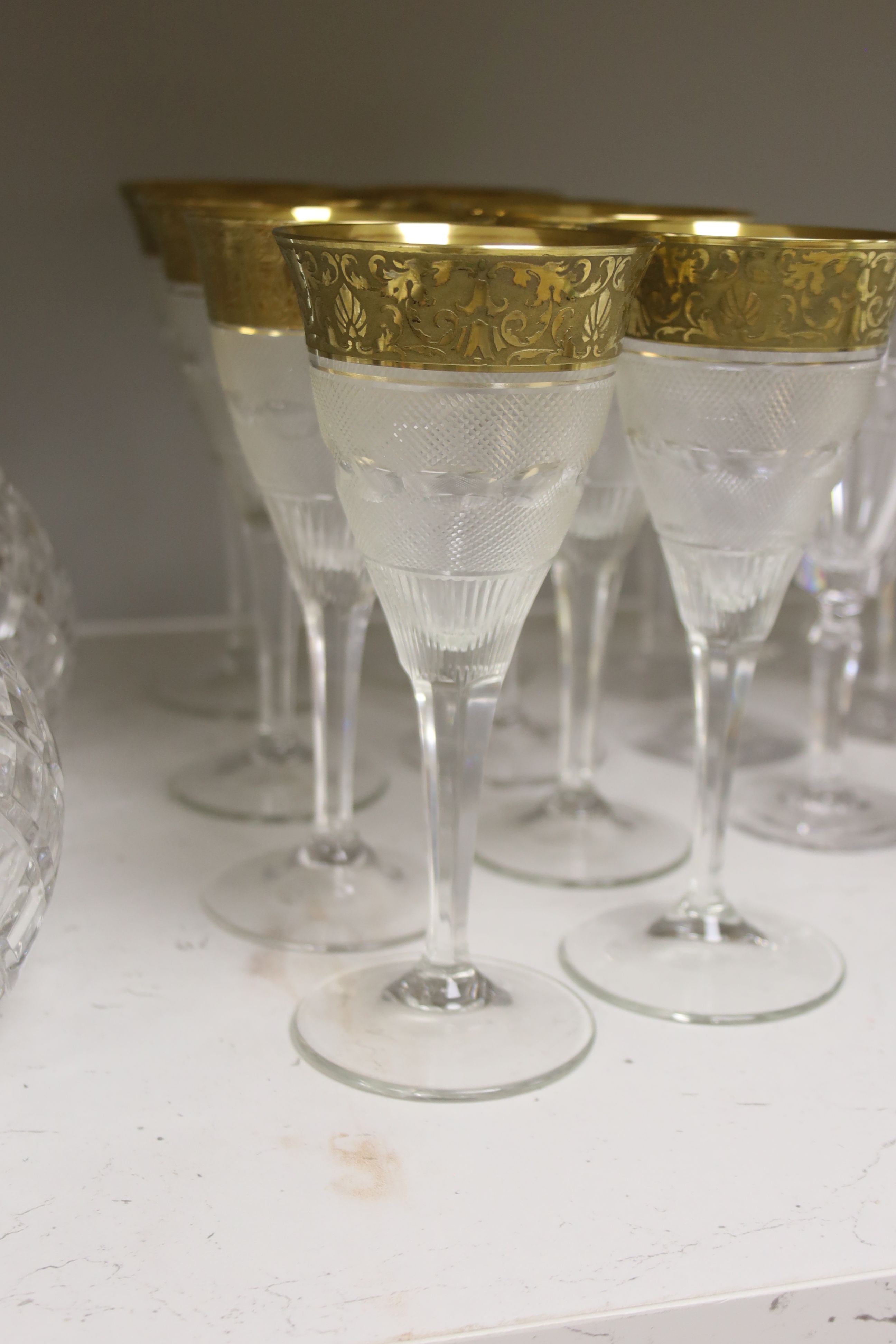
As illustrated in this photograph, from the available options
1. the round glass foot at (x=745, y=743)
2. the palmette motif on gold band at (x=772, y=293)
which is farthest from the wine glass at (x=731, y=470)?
the round glass foot at (x=745, y=743)

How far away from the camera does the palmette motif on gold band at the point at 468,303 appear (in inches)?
14.4

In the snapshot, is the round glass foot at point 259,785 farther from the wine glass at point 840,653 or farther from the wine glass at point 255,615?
the wine glass at point 840,653

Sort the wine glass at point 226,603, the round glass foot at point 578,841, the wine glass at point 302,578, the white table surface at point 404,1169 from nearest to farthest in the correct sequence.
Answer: the white table surface at point 404,1169, the wine glass at point 302,578, the round glass foot at point 578,841, the wine glass at point 226,603

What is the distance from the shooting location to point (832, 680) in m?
0.71

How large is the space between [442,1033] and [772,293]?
25 cm

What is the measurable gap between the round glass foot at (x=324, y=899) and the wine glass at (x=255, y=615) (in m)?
0.07

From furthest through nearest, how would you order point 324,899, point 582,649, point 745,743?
point 745,743 < point 582,649 < point 324,899

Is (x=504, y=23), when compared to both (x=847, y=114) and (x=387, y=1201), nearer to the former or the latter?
(x=847, y=114)

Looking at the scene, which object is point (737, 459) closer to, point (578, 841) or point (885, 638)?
point (578, 841)

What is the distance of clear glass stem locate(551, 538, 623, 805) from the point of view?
676 mm

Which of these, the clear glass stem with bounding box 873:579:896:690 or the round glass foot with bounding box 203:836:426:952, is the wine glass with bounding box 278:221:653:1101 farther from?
the clear glass stem with bounding box 873:579:896:690

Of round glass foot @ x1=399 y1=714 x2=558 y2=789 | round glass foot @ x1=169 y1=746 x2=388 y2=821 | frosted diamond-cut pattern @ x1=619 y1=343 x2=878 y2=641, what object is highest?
frosted diamond-cut pattern @ x1=619 y1=343 x2=878 y2=641

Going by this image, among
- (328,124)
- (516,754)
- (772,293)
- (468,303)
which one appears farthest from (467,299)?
(328,124)

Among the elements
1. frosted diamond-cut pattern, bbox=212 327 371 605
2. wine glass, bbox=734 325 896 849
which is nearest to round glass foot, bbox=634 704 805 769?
wine glass, bbox=734 325 896 849
